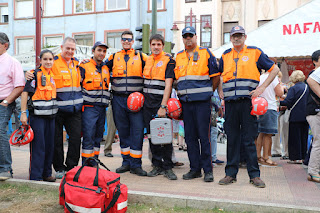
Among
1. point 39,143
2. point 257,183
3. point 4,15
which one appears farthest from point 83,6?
point 257,183

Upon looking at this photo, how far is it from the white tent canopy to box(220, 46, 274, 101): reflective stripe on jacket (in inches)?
210

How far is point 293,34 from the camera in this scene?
1036cm

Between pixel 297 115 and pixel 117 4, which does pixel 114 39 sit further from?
pixel 297 115

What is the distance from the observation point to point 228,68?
557cm

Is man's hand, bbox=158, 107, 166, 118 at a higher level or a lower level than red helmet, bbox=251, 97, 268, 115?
lower

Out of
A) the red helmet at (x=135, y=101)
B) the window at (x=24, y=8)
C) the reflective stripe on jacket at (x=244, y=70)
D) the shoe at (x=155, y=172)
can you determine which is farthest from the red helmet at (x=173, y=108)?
the window at (x=24, y=8)

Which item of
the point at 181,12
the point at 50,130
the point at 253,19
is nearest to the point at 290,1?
the point at 253,19

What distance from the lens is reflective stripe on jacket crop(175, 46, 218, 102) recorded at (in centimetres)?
575

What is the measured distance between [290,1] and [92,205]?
22127 millimetres

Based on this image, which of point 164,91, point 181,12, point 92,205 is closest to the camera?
point 92,205

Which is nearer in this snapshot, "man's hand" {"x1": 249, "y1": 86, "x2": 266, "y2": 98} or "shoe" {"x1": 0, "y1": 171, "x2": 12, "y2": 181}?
"man's hand" {"x1": 249, "y1": 86, "x2": 266, "y2": 98}

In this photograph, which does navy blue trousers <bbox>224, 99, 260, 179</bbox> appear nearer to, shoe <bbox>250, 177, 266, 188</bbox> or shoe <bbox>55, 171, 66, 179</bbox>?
shoe <bbox>250, 177, 266, 188</bbox>

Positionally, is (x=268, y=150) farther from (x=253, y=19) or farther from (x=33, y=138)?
(x=253, y=19)

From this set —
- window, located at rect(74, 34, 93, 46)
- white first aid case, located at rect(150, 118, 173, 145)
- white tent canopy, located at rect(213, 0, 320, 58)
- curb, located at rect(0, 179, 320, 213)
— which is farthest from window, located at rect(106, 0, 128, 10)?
curb, located at rect(0, 179, 320, 213)
